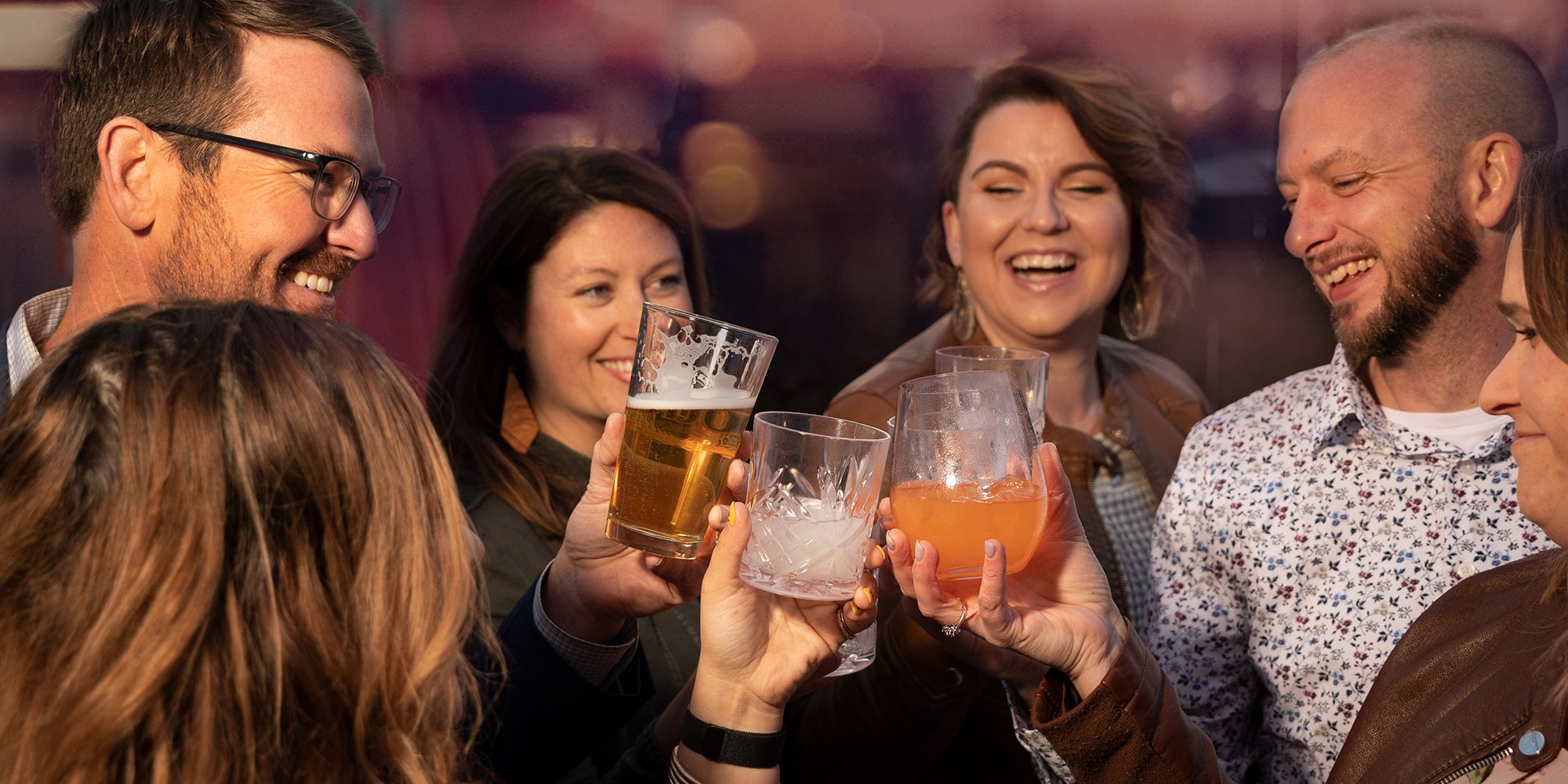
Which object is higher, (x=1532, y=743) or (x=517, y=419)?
(x=517, y=419)

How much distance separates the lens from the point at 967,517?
60.5 inches

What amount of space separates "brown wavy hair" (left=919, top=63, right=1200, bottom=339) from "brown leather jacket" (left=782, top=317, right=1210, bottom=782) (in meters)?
0.24

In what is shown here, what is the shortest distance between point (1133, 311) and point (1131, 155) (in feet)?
1.64

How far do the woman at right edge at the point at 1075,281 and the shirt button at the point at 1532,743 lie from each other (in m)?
1.17

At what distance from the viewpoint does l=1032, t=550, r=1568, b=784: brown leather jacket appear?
155 centimetres

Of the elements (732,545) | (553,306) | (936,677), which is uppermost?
(553,306)

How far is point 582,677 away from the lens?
1976 mm

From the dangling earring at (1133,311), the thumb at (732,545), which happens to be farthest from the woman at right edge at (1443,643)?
the dangling earring at (1133,311)

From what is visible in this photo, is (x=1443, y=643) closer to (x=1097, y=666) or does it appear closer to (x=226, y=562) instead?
(x=1097, y=666)

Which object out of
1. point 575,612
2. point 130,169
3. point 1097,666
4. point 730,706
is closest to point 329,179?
point 130,169

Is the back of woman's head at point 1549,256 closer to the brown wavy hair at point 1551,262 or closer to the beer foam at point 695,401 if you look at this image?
the brown wavy hair at point 1551,262

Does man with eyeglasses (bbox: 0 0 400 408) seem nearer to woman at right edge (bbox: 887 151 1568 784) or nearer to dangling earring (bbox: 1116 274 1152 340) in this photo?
woman at right edge (bbox: 887 151 1568 784)

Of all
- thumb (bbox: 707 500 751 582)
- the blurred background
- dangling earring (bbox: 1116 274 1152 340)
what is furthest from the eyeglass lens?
dangling earring (bbox: 1116 274 1152 340)

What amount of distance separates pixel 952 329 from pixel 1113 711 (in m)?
1.74
